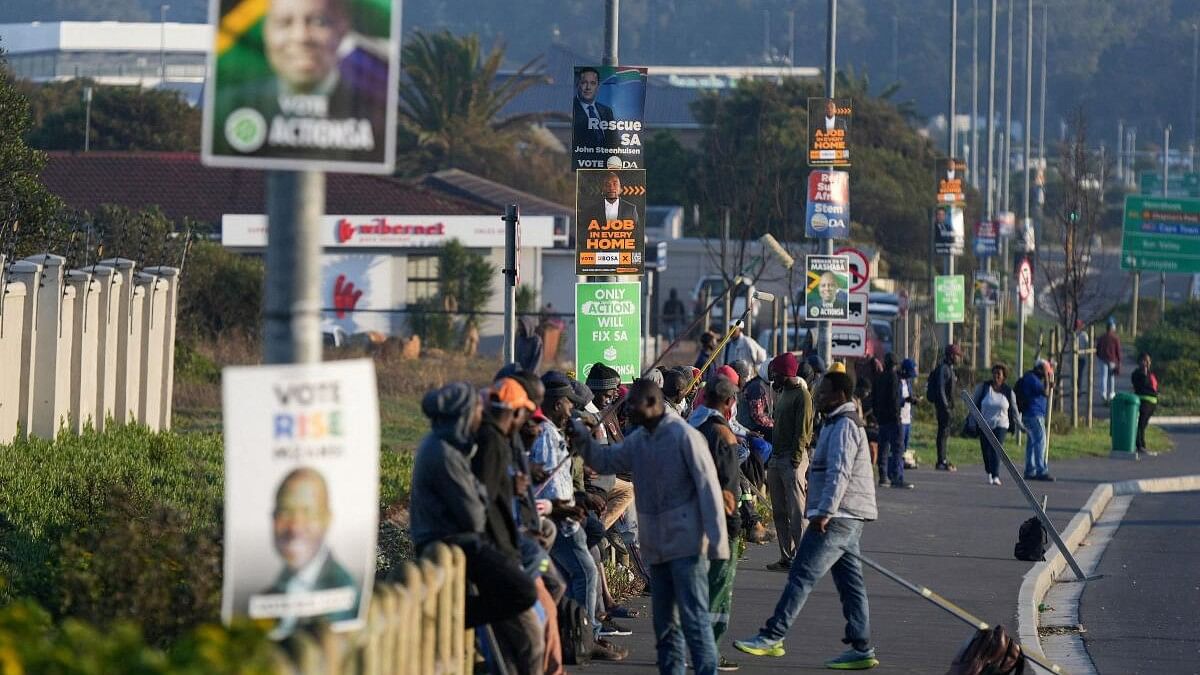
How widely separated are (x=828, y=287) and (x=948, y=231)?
39.4ft

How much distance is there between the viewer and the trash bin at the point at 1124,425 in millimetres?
28891

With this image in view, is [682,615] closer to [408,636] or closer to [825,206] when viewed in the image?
[408,636]

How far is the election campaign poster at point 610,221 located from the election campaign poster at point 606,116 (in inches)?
4.6

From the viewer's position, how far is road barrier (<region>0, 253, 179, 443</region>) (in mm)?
17531

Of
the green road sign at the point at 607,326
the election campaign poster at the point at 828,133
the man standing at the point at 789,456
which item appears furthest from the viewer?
the election campaign poster at the point at 828,133

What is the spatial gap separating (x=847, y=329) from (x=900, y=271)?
4531cm

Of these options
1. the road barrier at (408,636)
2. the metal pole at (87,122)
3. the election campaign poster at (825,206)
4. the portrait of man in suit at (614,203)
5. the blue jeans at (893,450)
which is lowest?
the blue jeans at (893,450)

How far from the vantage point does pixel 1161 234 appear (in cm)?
4784

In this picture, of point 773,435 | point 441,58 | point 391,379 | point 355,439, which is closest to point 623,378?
point 773,435

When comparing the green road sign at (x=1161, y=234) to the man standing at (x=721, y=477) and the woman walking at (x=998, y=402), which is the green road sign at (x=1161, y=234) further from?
the man standing at (x=721, y=477)

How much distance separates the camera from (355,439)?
5574 millimetres

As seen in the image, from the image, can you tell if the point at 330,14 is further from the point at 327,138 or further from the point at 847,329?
the point at 847,329

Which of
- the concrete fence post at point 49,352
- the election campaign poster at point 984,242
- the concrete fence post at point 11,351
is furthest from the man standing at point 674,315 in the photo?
the concrete fence post at point 11,351

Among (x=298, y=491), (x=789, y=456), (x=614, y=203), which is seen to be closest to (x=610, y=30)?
(x=614, y=203)
